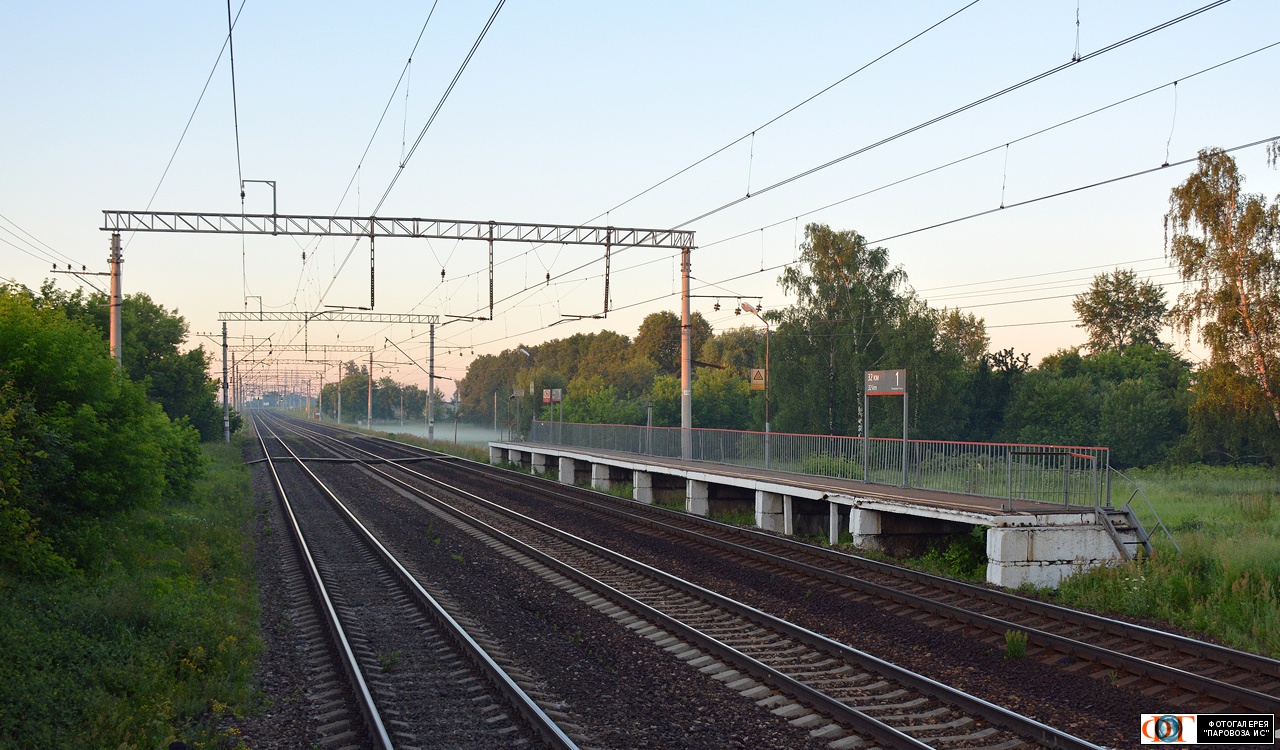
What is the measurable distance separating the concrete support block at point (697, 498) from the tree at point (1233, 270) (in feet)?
73.8

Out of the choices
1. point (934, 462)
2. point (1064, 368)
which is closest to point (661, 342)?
point (1064, 368)

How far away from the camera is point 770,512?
21844mm

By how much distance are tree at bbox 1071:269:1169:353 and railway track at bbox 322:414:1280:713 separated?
7142 cm

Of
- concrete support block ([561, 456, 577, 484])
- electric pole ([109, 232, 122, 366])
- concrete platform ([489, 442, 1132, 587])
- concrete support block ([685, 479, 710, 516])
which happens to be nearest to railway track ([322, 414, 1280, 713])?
concrete platform ([489, 442, 1132, 587])

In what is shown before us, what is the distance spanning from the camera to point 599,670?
394 inches

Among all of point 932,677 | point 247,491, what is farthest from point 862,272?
point 932,677

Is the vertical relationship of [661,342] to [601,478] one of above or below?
above

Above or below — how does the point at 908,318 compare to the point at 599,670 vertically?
above

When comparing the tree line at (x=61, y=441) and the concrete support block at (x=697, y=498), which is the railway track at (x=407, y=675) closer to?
the tree line at (x=61, y=441)

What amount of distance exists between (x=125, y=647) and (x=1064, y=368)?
210ft

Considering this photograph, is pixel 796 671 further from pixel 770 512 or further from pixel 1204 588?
pixel 770 512

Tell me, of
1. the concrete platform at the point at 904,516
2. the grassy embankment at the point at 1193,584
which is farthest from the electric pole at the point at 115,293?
the grassy embankment at the point at 1193,584

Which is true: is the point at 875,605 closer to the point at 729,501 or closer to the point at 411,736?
the point at 411,736

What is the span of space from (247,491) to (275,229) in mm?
9582
